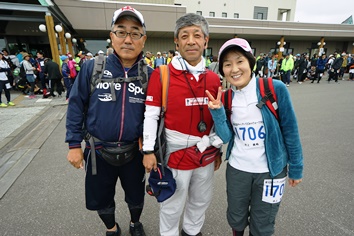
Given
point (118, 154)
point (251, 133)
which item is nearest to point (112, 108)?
point (118, 154)

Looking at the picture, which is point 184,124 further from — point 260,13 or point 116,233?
point 260,13

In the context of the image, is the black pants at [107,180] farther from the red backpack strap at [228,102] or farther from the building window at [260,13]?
the building window at [260,13]

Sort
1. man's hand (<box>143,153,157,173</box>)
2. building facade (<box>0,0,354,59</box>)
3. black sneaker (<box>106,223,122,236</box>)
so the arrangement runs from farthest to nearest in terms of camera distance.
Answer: building facade (<box>0,0,354,59</box>), black sneaker (<box>106,223,122,236</box>), man's hand (<box>143,153,157,173</box>)

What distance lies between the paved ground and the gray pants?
56cm

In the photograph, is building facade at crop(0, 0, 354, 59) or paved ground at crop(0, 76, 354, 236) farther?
building facade at crop(0, 0, 354, 59)

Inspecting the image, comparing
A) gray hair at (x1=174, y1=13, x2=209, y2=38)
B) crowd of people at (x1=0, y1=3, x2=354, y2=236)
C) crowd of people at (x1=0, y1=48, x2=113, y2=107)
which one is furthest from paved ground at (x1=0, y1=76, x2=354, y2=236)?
crowd of people at (x1=0, y1=48, x2=113, y2=107)

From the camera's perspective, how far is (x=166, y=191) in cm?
170

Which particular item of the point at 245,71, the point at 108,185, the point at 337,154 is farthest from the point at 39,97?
the point at 337,154

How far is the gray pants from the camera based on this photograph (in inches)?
64.8

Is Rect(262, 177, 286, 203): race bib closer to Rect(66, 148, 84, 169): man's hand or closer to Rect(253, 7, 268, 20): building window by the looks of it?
Rect(66, 148, 84, 169): man's hand

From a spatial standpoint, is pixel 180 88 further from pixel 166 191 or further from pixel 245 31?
pixel 245 31

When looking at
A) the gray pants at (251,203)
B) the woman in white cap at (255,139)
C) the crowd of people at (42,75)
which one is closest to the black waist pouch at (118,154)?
the woman in white cap at (255,139)

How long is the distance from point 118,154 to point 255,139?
3.84ft

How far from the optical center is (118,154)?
1.75 m
